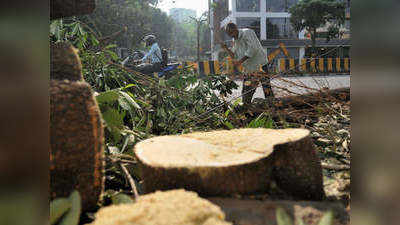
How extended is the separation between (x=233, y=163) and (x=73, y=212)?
528mm

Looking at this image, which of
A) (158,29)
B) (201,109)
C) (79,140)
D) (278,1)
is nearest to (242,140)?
(79,140)

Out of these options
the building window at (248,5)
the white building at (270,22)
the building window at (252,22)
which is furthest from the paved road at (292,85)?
the building window at (252,22)

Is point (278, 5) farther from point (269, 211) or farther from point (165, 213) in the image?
point (165, 213)

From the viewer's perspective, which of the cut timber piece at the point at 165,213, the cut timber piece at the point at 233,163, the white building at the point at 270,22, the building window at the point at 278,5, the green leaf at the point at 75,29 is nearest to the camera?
the cut timber piece at the point at 165,213

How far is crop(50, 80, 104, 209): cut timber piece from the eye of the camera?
3.52ft

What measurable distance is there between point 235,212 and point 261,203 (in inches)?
4.6

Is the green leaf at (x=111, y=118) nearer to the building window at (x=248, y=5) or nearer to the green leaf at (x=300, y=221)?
the green leaf at (x=300, y=221)

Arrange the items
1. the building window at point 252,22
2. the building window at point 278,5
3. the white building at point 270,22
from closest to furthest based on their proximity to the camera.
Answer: the building window at point 278,5
the white building at point 270,22
the building window at point 252,22

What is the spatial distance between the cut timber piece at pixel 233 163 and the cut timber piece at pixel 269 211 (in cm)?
6

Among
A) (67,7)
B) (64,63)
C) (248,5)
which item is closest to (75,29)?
(67,7)

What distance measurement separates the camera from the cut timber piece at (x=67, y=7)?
136 centimetres

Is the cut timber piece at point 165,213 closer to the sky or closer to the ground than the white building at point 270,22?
closer to the ground

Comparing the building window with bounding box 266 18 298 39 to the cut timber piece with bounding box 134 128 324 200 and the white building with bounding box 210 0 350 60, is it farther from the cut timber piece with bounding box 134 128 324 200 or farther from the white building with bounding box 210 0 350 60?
the cut timber piece with bounding box 134 128 324 200
